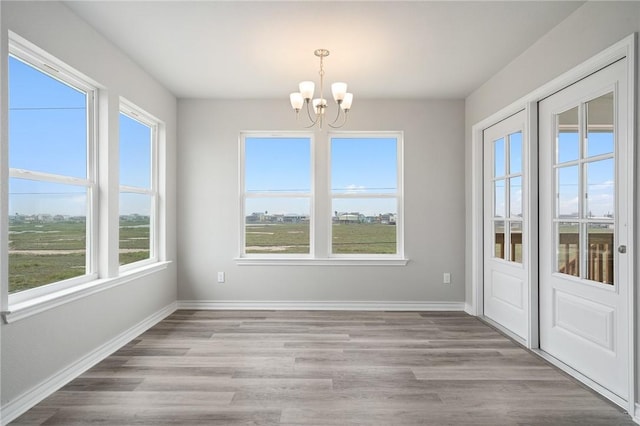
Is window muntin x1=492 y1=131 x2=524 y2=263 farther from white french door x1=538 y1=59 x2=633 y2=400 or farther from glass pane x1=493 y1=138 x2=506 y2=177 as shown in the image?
white french door x1=538 y1=59 x2=633 y2=400

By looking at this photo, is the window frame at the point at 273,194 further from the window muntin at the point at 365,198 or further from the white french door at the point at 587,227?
the white french door at the point at 587,227

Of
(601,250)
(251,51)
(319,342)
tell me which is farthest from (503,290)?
(251,51)

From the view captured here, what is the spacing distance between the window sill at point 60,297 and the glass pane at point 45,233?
13 centimetres

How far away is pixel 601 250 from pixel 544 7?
172cm

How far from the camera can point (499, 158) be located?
13.1 ft

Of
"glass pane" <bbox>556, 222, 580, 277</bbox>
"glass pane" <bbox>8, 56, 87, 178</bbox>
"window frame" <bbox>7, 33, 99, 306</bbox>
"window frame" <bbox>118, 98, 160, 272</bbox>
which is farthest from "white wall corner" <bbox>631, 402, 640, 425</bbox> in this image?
"window frame" <bbox>118, 98, 160, 272</bbox>

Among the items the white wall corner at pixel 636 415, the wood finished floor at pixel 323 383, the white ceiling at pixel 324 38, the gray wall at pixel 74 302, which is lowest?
the wood finished floor at pixel 323 383

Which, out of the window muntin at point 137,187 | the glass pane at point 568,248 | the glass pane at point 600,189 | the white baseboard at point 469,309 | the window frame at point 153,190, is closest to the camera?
the glass pane at point 600,189

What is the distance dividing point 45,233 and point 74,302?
53cm

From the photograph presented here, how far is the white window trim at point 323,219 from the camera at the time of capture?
4750 millimetres

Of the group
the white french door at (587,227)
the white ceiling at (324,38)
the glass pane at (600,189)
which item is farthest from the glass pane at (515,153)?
the glass pane at (600,189)

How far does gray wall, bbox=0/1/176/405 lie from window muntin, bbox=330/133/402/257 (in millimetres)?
2228

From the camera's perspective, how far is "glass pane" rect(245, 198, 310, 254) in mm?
4891

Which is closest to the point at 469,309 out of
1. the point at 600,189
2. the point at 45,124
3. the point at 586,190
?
the point at 586,190
